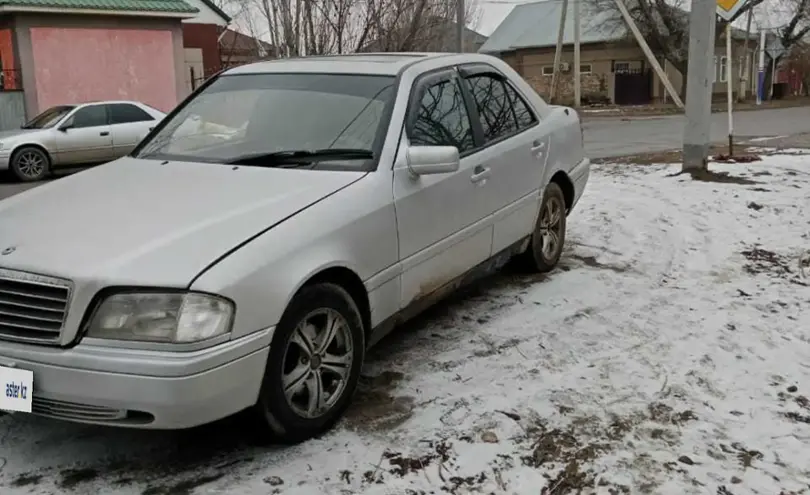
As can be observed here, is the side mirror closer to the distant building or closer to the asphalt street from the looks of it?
the asphalt street

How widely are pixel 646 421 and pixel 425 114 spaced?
205 centimetres

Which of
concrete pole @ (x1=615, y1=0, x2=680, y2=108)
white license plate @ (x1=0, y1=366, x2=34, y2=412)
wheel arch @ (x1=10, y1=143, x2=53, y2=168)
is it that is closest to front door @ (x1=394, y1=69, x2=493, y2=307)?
white license plate @ (x1=0, y1=366, x2=34, y2=412)

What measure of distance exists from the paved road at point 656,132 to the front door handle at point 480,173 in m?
11.3

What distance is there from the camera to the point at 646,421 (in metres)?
3.70

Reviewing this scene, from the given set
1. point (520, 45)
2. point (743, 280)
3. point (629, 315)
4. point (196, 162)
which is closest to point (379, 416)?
point (196, 162)

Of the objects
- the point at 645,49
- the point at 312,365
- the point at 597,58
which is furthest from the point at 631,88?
the point at 312,365

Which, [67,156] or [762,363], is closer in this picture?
[762,363]

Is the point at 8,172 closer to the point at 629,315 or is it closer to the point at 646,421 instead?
the point at 629,315

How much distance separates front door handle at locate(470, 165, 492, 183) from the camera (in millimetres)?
4812

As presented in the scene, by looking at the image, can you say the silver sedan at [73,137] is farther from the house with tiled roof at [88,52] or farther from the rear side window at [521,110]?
the rear side window at [521,110]

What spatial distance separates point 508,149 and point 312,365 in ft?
7.71

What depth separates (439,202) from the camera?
14.5ft

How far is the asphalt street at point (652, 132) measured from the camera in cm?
1666

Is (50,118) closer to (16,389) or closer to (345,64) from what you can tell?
(345,64)
